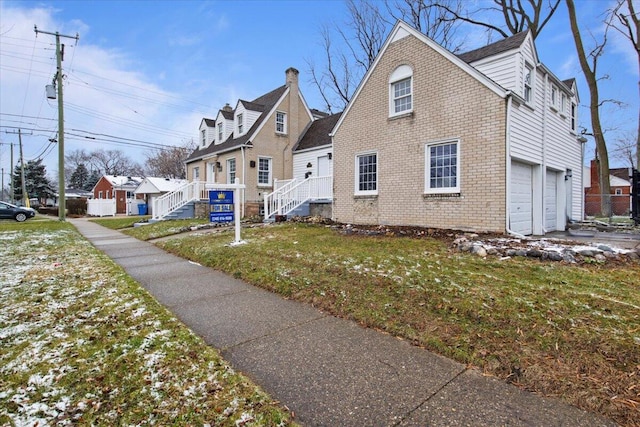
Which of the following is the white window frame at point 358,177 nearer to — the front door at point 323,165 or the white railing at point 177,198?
the front door at point 323,165

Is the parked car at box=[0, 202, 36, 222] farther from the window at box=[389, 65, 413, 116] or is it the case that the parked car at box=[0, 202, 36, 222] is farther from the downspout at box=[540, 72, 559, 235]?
the downspout at box=[540, 72, 559, 235]

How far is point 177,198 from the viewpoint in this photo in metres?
17.9

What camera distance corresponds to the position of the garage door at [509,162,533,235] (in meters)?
9.11

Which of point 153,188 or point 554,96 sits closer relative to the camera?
point 554,96

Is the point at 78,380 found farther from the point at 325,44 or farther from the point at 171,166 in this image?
the point at 171,166

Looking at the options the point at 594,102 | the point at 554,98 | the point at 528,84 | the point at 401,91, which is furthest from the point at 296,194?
the point at 594,102

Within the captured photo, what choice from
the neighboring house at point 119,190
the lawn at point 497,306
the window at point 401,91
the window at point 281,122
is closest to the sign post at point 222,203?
the lawn at point 497,306

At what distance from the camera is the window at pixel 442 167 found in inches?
372

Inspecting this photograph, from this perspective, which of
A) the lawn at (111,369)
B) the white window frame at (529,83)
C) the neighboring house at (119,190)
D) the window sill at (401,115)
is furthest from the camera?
the neighboring house at (119,190)

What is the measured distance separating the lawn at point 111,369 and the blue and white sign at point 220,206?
16.1ft

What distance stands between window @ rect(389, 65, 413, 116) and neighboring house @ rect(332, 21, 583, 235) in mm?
34

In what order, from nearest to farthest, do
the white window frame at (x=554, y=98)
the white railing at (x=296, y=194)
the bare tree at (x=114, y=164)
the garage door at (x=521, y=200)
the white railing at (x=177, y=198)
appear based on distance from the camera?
1. the garage door at (x=521, y=200)
2. the white window frame at (x=554, y=98)
3. the white railing at (x=296, y=194)
4. the white railing at (x=177, y=198)
5. the bare tree at (x=114, y=164)

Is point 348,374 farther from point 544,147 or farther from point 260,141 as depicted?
point 260,141

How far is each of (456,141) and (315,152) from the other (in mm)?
8801
